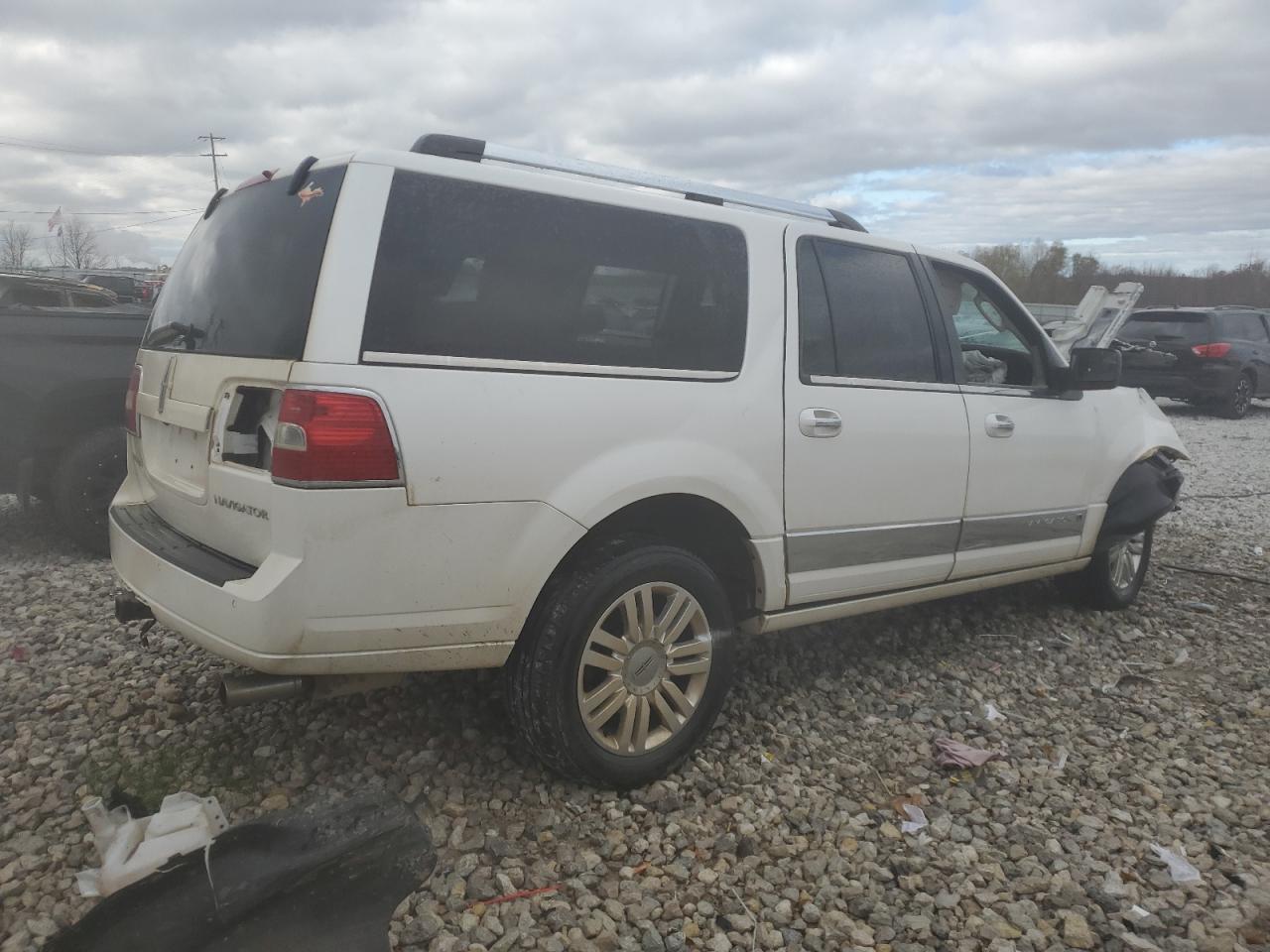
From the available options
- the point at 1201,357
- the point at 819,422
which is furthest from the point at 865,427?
the point at 1201,357

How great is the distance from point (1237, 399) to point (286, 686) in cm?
1605

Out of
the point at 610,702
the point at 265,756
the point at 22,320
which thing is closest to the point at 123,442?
the point at 22,320

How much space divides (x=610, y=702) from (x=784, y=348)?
4.45 feet

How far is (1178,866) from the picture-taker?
2.83 metres

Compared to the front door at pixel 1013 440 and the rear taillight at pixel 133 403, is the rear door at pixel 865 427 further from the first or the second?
the rear taillight at pixel 133 403

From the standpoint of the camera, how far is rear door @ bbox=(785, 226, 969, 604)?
3.39 m

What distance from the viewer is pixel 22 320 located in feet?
16.9

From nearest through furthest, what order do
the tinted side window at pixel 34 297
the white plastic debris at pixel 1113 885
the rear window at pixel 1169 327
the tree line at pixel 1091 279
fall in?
the white plastic debris at pixel 1113 885
the tinted side window at pixel 34 297
the rear window at pixel 1169 327
the tree line at pixel 1091 279

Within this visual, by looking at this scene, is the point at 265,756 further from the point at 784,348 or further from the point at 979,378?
the point at 979,378

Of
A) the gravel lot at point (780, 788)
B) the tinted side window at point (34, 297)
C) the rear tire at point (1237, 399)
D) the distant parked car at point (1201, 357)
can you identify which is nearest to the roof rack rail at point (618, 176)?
the gravel lot at point (780, 788)

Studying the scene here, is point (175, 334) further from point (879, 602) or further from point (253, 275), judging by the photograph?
point (879, 602)

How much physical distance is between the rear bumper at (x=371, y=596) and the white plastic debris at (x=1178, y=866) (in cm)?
203

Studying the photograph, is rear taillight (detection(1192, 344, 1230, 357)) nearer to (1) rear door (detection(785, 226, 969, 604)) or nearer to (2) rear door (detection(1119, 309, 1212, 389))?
(2) rear door (detection(1119, 309, 1212, 389))

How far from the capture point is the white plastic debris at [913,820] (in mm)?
2992
